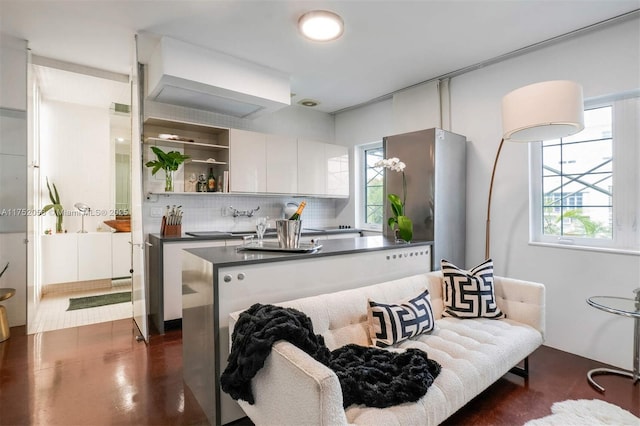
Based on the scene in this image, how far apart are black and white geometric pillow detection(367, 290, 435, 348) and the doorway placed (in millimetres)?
3347

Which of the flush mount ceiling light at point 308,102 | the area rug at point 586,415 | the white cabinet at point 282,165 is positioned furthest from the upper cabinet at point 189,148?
the area rug at point 586,415

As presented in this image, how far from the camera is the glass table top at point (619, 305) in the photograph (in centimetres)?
205

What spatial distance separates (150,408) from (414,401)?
5.27 ft

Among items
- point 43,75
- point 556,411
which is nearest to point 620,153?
point 556,411

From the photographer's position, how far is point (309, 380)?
112 centimetres

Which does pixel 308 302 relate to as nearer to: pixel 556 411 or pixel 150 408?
pixel 150 408

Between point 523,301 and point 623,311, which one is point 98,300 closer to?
point 523,301

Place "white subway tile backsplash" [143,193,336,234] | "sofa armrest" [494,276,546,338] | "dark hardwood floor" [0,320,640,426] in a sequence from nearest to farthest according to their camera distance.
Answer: "dark hardwood floor" [0,320,640,426] < "sofa armrest" [494,276,546,338] < "white subway tile backsplash" [143,193,336,234]

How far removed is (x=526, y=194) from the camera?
310 centimetres

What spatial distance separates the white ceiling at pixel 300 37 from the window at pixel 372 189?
156 cm

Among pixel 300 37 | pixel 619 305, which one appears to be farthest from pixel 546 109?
pixel 300 37

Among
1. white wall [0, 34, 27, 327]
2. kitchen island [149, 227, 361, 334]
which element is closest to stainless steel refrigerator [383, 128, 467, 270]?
kitchen island [149, 227, 361, 334]

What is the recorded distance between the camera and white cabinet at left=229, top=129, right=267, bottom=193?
3879 millimetres

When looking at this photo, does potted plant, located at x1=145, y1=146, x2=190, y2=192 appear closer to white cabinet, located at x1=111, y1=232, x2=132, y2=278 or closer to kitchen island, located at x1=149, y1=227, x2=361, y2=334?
kitchen island, located at x1=149, y1=227, x2=361, y2=334
